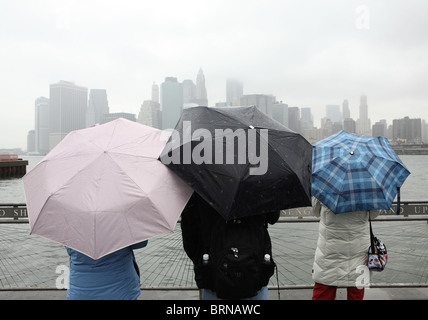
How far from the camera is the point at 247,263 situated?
2.27 meters

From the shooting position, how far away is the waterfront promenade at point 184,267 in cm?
433

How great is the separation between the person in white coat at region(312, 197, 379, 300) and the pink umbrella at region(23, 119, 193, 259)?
1654 mm

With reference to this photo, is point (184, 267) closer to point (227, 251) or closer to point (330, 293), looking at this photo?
point (330, 293)

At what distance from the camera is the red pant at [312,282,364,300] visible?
11.0 feet

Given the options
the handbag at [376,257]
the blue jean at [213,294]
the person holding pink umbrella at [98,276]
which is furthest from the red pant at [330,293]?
the person holding pink umbrella at [98,276]

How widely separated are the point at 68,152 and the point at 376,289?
3.92m

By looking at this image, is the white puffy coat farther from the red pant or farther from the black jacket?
the black jacket

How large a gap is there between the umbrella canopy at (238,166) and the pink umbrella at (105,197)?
161 millimetres

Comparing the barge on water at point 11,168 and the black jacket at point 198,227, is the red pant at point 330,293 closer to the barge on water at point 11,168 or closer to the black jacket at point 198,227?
the black jacket at point 198,227

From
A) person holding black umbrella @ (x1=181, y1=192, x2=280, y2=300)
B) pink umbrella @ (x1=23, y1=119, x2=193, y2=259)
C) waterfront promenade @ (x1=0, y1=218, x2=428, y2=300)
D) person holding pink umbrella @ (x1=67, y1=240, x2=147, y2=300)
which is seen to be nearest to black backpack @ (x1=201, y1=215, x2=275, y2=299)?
person holding black umbrella @ (x1=181, y1=192, x2=280, y2=300)

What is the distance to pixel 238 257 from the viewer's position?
226 cm

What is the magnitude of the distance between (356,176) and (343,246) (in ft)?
2.29

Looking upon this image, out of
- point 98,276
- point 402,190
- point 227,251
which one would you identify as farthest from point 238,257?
point 402,190
